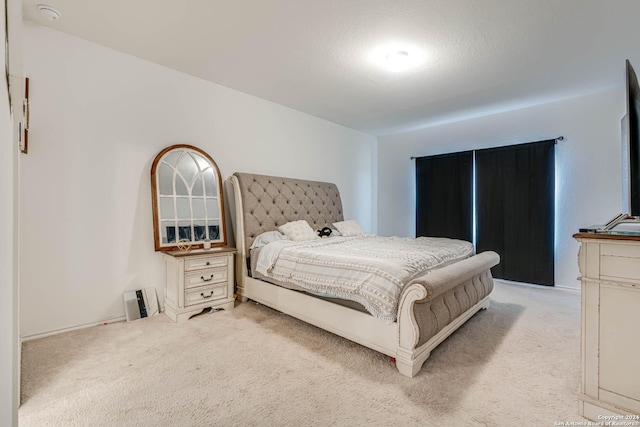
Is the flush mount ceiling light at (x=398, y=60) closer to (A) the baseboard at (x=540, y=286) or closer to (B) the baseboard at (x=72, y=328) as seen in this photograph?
(A) the baseboard at (x=540, y=286)

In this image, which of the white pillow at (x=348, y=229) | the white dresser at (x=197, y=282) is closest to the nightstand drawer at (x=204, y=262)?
the white dresser at (x=197, y=282)

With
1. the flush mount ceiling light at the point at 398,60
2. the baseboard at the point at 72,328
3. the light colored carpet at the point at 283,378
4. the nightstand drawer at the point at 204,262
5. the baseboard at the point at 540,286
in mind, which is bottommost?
the baseboard at the point at 540,286

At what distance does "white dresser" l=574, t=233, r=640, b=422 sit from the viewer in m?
1.33

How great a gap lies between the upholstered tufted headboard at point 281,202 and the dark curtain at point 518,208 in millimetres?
2225

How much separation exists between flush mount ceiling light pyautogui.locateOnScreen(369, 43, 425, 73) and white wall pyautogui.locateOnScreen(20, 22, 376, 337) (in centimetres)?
184

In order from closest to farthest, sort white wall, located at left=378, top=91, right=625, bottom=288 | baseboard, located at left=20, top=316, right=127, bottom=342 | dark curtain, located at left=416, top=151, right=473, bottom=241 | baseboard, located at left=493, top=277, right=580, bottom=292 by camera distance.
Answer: baseboard, located at left=20, top=316, right=127, bottom=342 → white wall, located at left=378, top=91, right=625, bottom=288 → baseboard, located at left=493, top=277, right=580, bottom=292 → dark curtain, located at left=416, top=151, right=473, bottom=241

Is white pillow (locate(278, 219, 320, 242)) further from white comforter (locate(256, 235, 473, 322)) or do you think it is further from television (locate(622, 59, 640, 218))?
television (locate(622, 59, 640, 218))

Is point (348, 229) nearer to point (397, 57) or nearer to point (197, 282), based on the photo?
point (197, 282)

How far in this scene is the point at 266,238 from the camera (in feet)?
10.6

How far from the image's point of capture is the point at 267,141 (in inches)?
153

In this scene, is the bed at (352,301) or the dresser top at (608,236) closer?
the dresser top at (608,236)

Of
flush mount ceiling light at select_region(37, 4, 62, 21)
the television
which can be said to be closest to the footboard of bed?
the television

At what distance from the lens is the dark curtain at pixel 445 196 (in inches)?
180

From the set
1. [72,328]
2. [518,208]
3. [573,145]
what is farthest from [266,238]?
[573,145]
